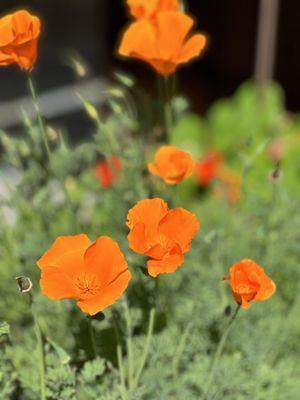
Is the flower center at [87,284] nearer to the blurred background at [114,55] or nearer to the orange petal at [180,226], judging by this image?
the orange petal at [180,226]

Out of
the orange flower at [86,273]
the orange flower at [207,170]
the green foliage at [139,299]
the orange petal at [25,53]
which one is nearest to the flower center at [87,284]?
the orange flower at [86,273]

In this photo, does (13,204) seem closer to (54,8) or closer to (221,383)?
(221,383)

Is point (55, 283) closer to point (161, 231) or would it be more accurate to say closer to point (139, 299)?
point (161, 231)

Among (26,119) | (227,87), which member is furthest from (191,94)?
(26,119)

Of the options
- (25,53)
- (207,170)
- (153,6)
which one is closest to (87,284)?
(25,53)

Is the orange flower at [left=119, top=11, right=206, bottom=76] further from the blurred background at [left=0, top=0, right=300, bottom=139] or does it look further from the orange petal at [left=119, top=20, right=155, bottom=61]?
the blurred background at [left=0, top=0, right=300, bottom=139]

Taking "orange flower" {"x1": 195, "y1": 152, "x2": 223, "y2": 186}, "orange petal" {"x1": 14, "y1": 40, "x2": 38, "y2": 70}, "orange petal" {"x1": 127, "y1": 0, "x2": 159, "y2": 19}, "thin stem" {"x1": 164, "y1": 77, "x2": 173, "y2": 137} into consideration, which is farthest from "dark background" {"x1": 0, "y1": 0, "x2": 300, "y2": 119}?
"orange petal" {"x1": 14, "y1": 40, "x2": 38, "y2": 70}

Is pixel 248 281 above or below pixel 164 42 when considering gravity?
below
